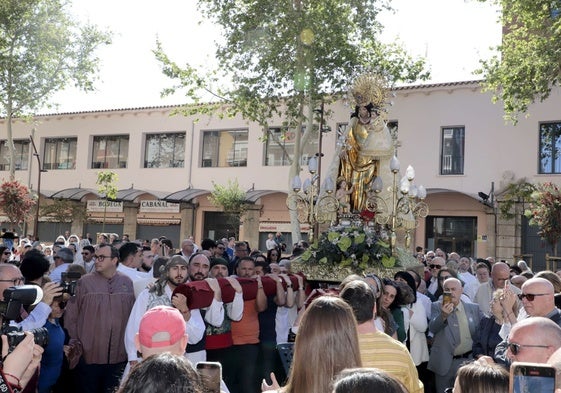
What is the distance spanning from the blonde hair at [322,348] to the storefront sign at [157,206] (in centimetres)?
2779

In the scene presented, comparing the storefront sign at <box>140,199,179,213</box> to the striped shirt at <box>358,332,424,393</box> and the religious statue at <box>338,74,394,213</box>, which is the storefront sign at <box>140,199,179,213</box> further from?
the striped shirt at <box>358,332,424,393</box>

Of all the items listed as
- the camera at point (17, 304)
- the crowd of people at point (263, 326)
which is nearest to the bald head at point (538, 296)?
the crowd of people at point (263, 326)

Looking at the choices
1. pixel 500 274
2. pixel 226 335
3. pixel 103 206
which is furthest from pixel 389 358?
pixel 103 206

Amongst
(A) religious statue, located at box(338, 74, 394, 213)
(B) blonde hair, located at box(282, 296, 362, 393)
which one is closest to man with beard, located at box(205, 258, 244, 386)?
(B) blonde hair, located at box(282, 296, 362, 393)

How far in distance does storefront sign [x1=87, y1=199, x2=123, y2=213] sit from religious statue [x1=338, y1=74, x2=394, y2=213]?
2268 centimetres

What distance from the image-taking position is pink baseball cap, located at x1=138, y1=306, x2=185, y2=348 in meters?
3.10

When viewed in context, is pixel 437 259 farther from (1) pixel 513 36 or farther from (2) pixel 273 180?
(2) pixel 273 180

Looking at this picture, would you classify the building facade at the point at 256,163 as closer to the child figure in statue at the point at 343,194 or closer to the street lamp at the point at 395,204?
the child figure in statue at the point at 343,194

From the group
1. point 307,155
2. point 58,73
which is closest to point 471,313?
point 307,155

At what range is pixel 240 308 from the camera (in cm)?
639

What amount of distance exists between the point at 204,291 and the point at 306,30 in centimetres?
1615

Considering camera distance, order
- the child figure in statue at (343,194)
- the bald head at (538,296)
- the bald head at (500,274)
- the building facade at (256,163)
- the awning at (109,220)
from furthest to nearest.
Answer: the awning at (109,220), the building facade at (256,163), the child figure in statue at (343,194), the bald head at (500,274), the bald head at (538,296)

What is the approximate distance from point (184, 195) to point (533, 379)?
27.7 meters

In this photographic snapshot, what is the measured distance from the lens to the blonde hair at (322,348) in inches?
124
